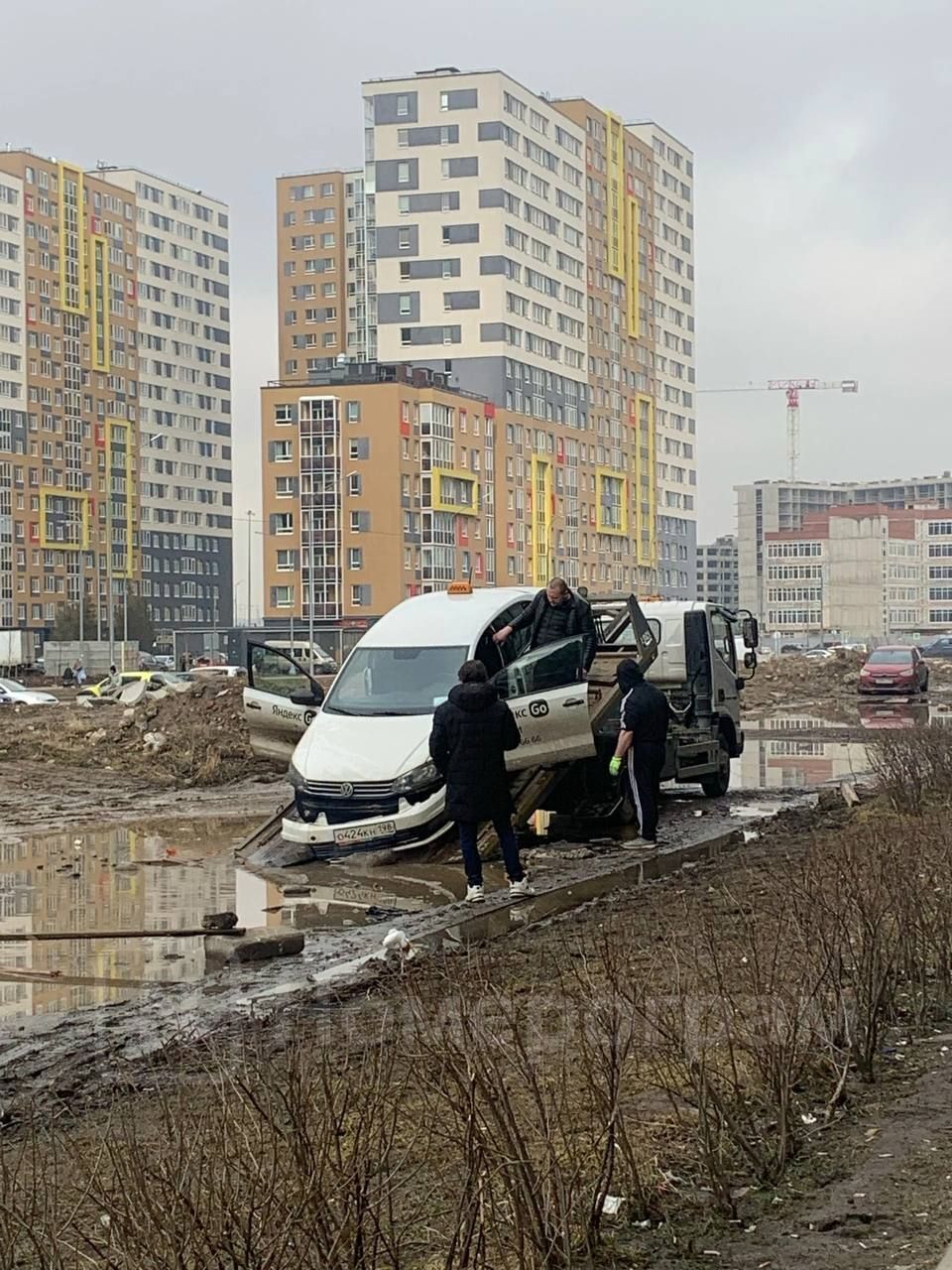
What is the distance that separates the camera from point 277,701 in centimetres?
1834

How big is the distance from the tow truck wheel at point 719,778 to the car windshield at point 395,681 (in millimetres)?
5679

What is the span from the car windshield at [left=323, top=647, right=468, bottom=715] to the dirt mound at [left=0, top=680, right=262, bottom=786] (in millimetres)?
9466

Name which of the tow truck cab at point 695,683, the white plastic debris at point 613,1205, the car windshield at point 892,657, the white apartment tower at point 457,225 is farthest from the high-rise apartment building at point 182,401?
the white plastic debris at point 613,1205

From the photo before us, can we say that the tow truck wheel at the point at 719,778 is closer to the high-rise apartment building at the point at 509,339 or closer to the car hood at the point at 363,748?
the car hood at the point at 363,748

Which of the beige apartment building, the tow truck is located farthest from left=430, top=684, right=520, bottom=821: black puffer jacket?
the beige apartment building

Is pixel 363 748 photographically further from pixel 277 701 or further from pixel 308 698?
pixel 277 701

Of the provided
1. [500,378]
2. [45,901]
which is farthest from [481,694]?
[500,378]

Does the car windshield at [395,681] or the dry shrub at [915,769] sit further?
the car windshield at [395,681]

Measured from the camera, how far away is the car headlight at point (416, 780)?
51.2ft

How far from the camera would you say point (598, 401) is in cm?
14500

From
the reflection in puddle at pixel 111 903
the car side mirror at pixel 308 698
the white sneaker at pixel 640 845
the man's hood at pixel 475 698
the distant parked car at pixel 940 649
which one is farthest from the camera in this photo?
the distant parked car at pixel 940 649

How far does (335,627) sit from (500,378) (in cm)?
2435

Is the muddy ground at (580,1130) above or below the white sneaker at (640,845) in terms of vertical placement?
above

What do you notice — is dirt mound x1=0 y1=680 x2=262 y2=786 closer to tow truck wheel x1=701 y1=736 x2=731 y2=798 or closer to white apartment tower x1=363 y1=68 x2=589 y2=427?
tow truck wheel x1=701 y1=736 x2=731 y2=798
